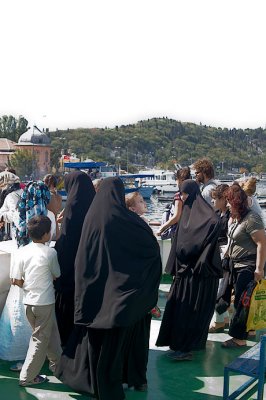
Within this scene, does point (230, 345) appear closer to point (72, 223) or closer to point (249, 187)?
point (249, 187)

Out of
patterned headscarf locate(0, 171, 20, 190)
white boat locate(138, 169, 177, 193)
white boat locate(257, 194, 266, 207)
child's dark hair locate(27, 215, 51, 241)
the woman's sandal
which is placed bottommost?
white boat locate(257, 194, 266, 207)

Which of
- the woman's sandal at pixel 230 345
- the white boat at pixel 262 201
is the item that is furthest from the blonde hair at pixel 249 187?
→ the white boat at pixel 262 201

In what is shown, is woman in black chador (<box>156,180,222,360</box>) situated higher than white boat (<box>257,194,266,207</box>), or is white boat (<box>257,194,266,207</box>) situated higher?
woman in black chador (<box>156,180,222,360</box>)

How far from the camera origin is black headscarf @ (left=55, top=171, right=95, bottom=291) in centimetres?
402

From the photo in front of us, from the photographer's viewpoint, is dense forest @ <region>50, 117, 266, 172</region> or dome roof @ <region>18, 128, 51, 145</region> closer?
dome roof @ <region>18, 128, 51, 145</region>

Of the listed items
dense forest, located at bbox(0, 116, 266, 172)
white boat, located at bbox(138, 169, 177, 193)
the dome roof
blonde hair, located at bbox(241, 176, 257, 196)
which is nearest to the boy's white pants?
blonde hair, located at bbox(241, 176, 257, 196)

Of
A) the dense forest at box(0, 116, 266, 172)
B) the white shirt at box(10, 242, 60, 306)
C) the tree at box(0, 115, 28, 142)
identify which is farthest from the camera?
the dense forest at box(0, 116, 266, 172)

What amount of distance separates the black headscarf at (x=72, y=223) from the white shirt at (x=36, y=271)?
0.29m

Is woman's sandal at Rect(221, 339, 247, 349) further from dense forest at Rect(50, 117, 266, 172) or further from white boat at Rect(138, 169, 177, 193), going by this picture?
dense forest at Rect(50, 117, 266, 172)

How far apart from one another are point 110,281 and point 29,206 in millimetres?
1187

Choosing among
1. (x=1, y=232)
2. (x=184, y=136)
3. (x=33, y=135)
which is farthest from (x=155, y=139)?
(x=1, y=232)

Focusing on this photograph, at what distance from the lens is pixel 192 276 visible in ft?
14.2

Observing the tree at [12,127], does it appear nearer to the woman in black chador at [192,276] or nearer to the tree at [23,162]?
the tree at [23,162]

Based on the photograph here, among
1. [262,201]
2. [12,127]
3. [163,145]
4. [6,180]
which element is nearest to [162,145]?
[163,145]
